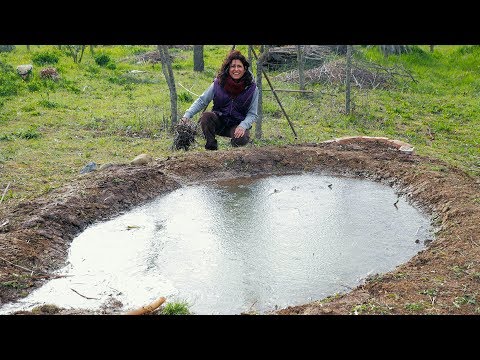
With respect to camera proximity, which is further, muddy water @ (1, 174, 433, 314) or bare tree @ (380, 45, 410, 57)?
bare tree @ (380, 45, 410, 57)

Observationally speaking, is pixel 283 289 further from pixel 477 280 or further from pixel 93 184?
pixel 93 184

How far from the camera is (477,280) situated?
4.28m

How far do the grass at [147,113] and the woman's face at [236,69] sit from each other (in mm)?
1791

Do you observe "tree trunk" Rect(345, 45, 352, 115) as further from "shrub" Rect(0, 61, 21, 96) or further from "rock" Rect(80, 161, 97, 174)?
"shrub" Rect(0, 61, 21, 96)

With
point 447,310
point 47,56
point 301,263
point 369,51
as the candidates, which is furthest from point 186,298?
point 369,51

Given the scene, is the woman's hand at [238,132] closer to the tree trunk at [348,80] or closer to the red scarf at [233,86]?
the red scarf at [233,86]

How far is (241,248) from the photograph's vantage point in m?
5.25

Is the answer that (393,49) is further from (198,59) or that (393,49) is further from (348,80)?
(348,80)

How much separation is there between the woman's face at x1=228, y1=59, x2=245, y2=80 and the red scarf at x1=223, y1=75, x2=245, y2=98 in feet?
0.26

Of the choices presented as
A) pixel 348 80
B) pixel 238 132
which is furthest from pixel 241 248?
pixel 348 80

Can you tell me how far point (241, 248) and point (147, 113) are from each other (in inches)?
232

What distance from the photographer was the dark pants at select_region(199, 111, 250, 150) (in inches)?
281

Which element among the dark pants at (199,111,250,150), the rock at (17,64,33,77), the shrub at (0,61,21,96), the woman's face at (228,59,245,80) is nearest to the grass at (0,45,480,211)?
the shrub at (0,61,21,96)

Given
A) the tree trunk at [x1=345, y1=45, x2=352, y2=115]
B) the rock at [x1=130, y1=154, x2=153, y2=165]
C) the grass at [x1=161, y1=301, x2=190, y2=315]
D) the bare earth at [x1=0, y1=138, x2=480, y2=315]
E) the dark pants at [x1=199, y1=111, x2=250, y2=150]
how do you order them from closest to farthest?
the grass at [x1=161, y1=301, x2=190, y2=315], the bare earth at [x1=0, y1=138, x2=480, y2=315], the dark pants at [x1=199, y1=111, x2=250, y2=150], the rock at [x1=130, y1=154, x2=153, y2=165], the tree trunk at [x1=345, y1=45, x2=352, y2=115]
